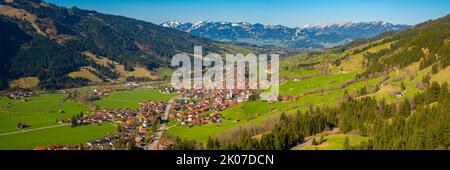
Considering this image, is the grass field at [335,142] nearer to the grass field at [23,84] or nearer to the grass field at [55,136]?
the grass field at [55,136]

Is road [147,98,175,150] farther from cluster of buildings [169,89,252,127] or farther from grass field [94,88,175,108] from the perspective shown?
grass field [94,88,175,108]

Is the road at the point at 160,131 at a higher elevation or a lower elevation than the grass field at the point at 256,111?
lower

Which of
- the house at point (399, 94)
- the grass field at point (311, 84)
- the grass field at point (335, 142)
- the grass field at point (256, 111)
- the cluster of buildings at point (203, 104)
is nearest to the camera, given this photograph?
the grass field at point (335, 142)

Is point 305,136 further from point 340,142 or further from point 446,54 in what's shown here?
point 446,54

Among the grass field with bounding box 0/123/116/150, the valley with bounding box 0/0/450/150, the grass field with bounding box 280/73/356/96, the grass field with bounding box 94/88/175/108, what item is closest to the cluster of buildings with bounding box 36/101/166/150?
the valley with bounding box 0/0/450/150

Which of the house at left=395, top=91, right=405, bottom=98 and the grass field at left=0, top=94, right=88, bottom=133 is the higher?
the house at left=395, top=91, right=405, bottom=98

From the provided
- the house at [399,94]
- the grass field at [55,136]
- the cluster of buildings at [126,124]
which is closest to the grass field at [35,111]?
the cluster of buildings at [126,124]

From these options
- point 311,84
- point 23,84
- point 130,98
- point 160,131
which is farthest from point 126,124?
point 23,84
